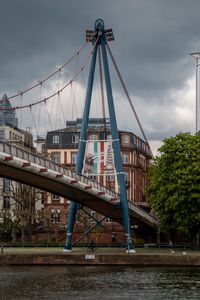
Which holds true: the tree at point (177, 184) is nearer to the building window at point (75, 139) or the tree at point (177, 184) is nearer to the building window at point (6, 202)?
the building window at point (75, 139)

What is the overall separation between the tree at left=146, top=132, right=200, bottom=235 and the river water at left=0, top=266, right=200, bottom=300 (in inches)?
592

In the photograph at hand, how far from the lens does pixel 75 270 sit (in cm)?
6247

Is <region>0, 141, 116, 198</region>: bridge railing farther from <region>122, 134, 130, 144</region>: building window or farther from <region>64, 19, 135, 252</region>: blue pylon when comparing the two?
<region>122, 134, 130, 144</region>: building window

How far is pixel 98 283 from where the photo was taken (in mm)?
50219

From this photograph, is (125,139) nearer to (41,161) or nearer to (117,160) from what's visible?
(117,160)

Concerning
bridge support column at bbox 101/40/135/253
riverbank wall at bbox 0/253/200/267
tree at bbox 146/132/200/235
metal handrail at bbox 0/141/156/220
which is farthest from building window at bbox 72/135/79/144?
riverbank wall at bbox 0/253/200/267

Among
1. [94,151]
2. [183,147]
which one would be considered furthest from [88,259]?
[183,147]

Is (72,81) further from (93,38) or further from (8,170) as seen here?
(8,170)

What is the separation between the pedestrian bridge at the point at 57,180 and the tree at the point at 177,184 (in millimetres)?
4308

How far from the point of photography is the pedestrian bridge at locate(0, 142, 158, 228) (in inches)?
2110

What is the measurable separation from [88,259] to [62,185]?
7710mm

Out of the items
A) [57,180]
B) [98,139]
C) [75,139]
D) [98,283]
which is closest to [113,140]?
[57,180]

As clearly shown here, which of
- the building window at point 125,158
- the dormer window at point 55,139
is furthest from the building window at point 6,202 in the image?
the building window at point 125,158

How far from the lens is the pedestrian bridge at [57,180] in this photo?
53.6 m
